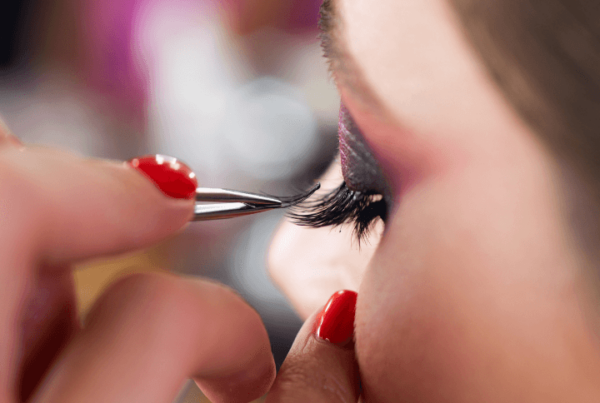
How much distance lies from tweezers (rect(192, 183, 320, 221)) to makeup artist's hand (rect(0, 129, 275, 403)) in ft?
0.28

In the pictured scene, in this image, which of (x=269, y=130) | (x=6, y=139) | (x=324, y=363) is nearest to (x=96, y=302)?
(x=6, y=139)

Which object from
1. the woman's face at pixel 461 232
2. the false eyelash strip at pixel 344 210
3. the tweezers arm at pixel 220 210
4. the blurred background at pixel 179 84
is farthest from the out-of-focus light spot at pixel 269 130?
the woman's face at pixel 461 232

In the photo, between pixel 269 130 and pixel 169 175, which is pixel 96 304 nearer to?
pixel 169 175

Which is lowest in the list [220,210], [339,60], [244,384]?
[244,384]

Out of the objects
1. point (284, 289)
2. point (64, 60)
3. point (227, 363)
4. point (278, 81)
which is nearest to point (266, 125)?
point (278, 81)

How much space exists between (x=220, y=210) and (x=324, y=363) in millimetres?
Answer: 180

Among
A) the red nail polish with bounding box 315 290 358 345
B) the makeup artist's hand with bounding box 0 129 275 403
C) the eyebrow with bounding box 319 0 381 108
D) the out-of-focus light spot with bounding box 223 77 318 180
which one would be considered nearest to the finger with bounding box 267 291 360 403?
the red nail polish with bounding box 315 290 358 345

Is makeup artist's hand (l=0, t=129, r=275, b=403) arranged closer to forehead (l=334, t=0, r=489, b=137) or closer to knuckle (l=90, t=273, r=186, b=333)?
knuckle (l=90, t=273, r=186, b=333)

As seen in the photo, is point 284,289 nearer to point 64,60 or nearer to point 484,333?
point 484,333

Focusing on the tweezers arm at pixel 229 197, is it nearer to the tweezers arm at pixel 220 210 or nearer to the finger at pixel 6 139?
the tweezers arm at pixel 220 210

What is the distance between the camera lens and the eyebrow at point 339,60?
0.31 meters

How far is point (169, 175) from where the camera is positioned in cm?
29

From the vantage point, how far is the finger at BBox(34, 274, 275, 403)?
9.3 inches

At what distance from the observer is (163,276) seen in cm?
28
